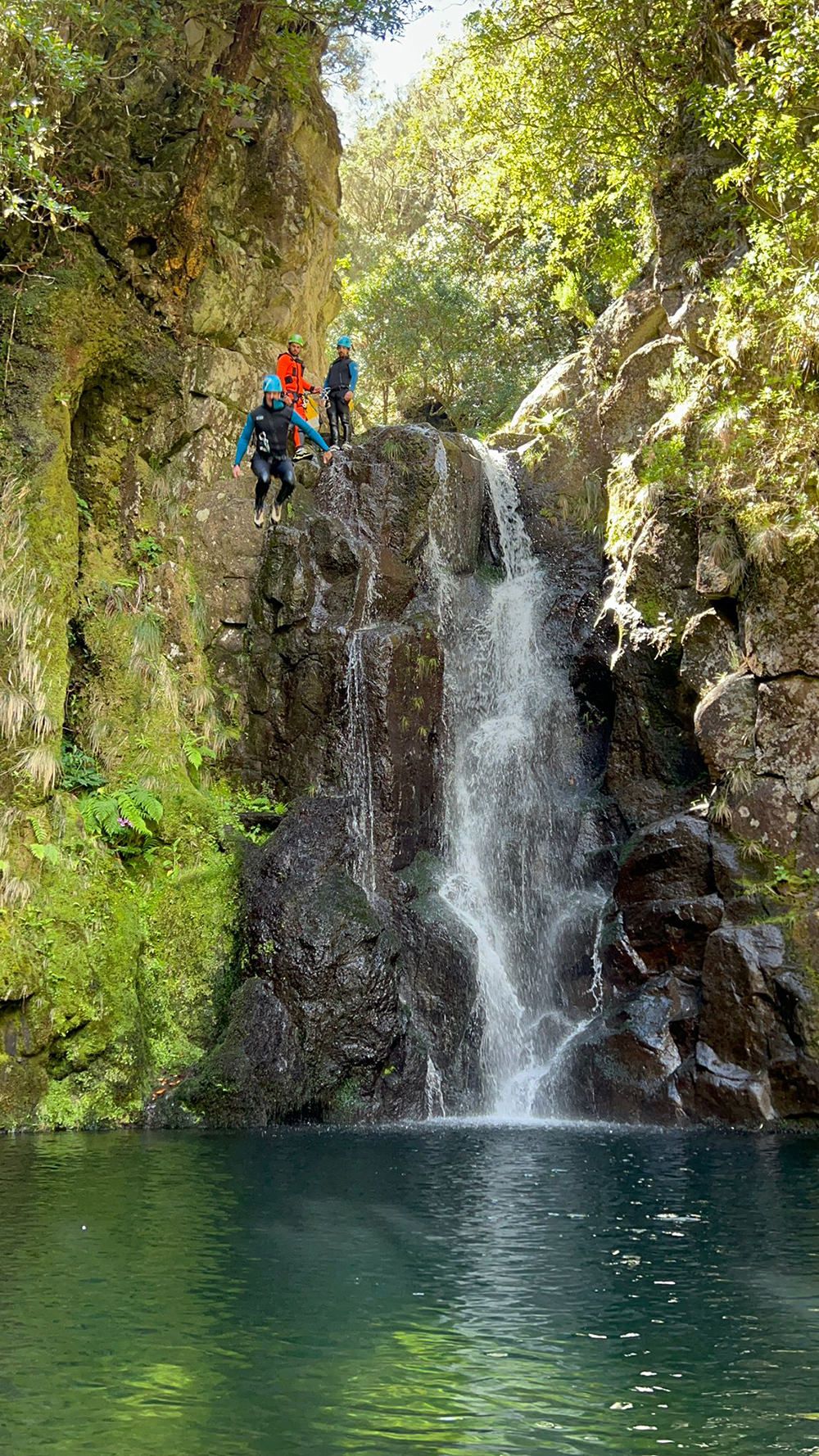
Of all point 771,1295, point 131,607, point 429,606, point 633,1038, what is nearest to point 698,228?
point 429,606

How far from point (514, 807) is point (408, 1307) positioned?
34.7 ft

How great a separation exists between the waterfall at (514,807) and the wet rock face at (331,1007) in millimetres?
529

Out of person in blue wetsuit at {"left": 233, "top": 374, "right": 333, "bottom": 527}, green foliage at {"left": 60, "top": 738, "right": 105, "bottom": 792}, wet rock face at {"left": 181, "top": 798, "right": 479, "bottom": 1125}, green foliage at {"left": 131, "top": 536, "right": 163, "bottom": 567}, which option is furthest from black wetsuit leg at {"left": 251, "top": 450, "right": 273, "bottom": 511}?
wet rock face at {"left": 181, "top": 798, "right": 479, "bottom": 1125}

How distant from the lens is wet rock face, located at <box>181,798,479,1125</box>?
13016 millimetres

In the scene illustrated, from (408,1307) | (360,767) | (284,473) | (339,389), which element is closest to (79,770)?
(360,767)

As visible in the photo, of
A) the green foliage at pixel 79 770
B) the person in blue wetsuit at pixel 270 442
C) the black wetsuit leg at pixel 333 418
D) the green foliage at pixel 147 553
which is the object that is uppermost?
the black wetsuit leg at pixel 333 418

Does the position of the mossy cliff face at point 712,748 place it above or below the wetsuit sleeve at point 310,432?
below

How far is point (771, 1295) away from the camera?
20.2 ft

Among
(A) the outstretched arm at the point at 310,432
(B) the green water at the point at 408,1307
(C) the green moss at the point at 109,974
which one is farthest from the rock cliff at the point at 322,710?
(B) the green water at the point at 408,1307

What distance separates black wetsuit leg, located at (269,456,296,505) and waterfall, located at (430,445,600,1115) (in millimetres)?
3461

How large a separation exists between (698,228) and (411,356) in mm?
12821

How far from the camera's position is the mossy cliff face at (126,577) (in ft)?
42.9

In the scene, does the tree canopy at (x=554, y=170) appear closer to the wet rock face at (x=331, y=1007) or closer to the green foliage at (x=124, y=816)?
the wet rock face at (x=331, y=1007)

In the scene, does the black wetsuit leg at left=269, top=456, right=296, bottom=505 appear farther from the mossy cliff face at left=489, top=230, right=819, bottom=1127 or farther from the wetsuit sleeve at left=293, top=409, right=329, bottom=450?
the mossy cliff face at left=489, top=230, right=819, bottom=1127
